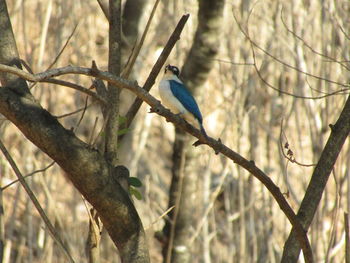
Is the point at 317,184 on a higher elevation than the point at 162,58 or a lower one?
lower

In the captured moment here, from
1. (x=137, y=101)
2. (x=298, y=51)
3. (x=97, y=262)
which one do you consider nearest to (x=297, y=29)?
(x=298, y=51)

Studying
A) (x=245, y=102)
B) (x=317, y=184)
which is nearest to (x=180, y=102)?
(x=317, y=184)

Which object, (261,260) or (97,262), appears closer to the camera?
(97,262)

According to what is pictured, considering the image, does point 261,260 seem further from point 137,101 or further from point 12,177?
point 137,101

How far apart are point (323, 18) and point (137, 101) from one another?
2.87m

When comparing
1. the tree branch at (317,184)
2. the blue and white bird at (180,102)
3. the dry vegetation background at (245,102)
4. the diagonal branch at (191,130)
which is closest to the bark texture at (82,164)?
the diagonal branch at (191,130)

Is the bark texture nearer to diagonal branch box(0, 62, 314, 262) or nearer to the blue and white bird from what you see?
diagonal branch box(0, 62, 314, 262)

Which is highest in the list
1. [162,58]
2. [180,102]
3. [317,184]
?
[180,102]

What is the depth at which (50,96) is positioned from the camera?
5.28m

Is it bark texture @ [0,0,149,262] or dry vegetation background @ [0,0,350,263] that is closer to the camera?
bark texture @ [0,0,149,262]

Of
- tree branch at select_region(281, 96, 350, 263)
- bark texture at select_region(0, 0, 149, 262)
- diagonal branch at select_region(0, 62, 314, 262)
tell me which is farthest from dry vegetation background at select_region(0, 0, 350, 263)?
bark texture at select_region(0, 0, 149, 262)

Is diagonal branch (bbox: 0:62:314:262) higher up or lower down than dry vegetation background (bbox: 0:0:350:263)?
lower down

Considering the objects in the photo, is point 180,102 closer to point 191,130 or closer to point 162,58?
point 162,58

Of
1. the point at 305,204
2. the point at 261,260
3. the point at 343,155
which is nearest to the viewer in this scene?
the point at 305,204
